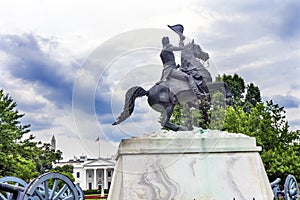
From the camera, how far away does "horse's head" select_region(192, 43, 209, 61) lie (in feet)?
36.7

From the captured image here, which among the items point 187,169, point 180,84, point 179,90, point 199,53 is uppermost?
point 199,53

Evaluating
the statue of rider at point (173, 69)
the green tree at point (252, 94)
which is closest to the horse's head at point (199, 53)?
the statue of rider at point (173, 69)

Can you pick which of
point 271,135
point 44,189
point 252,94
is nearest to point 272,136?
point 271,135

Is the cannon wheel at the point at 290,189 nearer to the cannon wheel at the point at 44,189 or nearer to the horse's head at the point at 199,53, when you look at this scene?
the horse's head at the point at 199,53

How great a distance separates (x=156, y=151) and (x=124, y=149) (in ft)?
2.41

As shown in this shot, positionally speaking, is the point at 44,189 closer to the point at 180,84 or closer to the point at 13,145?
the point at 180,84

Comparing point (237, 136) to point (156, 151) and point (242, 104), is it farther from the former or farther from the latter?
point (242, 104)

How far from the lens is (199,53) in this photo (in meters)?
11.3

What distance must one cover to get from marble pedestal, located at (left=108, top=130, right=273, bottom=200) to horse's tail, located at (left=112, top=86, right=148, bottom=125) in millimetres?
765

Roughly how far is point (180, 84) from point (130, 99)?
5.04ft

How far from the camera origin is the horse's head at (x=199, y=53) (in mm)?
11195

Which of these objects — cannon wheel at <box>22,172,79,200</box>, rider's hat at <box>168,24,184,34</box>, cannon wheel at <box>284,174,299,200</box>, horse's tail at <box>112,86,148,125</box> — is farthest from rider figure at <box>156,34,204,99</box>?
cannon wheel at <box>22,172,79,200</box>

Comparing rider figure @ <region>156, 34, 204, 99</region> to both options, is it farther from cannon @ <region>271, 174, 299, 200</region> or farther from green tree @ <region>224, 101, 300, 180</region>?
green tree @ <region>224, 101, 300, 180</region>

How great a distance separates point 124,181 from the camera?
9.95m
